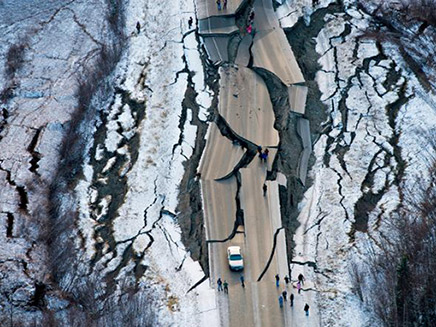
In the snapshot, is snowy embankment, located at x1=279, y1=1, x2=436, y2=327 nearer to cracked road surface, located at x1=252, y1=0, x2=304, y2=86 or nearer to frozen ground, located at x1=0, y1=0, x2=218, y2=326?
cracked road surface, located at x1=252, y1=0, x2=304, y2=86

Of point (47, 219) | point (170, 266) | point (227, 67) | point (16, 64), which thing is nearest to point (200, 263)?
point (170, 266)

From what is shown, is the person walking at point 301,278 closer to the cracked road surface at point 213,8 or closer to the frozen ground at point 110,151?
the frozen ground at point 110,151

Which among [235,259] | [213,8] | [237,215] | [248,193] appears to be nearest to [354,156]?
[248,193]

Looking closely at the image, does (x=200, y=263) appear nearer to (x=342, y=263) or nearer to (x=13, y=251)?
(x=342, y=263)

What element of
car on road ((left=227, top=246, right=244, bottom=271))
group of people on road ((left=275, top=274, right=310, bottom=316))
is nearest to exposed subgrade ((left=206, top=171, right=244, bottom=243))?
car on road ((left=227, top=246, right=244, bottom=271))

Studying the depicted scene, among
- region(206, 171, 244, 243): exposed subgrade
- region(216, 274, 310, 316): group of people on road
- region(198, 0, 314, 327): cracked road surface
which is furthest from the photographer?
region(206, 171, 244, 243): exposed subgrade

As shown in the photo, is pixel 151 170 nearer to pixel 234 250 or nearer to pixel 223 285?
pixel 234 250

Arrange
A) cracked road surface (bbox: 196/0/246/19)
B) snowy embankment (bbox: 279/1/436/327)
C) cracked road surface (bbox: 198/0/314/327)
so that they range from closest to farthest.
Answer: cracked road surface (bbox: 198/0/314/327), snowy embankment (bbox: 279/1/436/327), cracked road surface (bbox: 196/0/246/19)
